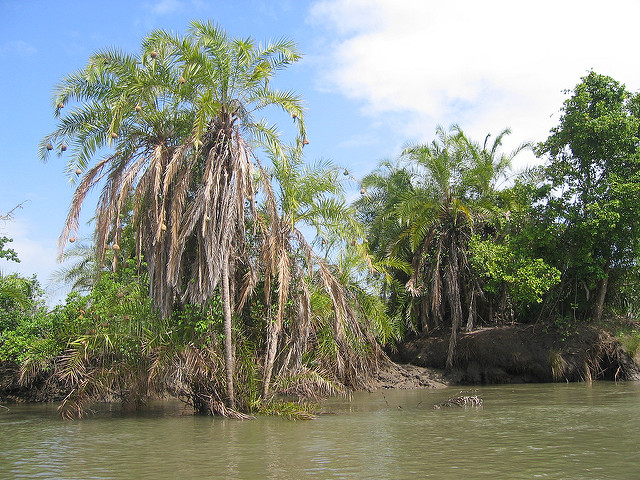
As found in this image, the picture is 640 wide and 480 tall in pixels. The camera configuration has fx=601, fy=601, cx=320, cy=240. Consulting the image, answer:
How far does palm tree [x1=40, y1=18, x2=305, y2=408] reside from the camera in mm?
12805

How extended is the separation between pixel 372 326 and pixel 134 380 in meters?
7.81

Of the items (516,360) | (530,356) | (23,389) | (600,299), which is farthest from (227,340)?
Answer: (600,299)

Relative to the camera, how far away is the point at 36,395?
17594 millimetres

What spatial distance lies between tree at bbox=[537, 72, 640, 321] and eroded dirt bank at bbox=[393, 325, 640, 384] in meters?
1.36

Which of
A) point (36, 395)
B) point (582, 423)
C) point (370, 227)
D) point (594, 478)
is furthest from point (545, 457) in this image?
point (370, 227)

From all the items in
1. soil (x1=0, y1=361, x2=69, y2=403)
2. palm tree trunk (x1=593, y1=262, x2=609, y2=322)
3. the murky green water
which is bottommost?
the murky green water

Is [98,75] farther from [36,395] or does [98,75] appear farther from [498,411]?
[498,411]

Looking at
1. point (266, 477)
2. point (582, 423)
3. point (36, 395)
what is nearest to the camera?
point (266, 477)

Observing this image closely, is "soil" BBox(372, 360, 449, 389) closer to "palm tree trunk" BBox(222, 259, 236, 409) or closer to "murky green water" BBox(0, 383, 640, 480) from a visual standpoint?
"murky green water" BBox(0, 383, 640, 480)

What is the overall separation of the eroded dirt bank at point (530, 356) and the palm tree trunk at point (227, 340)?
Answer: 1126 centimetres

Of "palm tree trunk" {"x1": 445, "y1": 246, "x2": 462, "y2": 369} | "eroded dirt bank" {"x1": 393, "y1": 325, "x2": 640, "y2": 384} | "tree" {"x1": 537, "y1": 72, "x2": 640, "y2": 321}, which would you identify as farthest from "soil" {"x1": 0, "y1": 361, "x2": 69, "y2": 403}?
"tree" {"x1": 537, "y1": 72, "x2": 640, "y2": 321}

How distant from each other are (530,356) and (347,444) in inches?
556

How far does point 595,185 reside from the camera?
813 inches

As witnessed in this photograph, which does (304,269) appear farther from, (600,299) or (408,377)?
(600,299)
